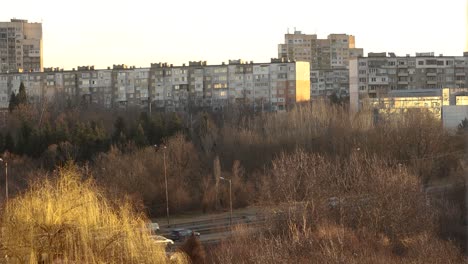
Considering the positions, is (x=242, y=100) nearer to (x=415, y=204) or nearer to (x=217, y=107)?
(x=217, y=107)

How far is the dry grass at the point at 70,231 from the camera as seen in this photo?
767 cm

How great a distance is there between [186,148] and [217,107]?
46.7ft

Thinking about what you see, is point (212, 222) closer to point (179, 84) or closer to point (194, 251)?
point (194, 251)

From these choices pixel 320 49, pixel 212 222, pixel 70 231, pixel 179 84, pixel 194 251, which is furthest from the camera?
pixel 320 49

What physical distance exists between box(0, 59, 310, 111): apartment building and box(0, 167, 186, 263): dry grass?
25989 millimetres

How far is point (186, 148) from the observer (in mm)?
21391

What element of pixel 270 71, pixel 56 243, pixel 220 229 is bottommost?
pixel 220 229

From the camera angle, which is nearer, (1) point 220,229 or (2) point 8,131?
(1) point 220,229

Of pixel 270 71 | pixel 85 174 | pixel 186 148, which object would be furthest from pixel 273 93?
pixel 85 174

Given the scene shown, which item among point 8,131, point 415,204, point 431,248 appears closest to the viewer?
point 431,248

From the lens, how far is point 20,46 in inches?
1781

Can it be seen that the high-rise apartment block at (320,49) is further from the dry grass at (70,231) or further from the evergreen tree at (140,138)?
the dry grass at (70,231)

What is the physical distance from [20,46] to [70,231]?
1539 inches

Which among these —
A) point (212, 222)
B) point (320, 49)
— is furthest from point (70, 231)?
point (320, 49)
